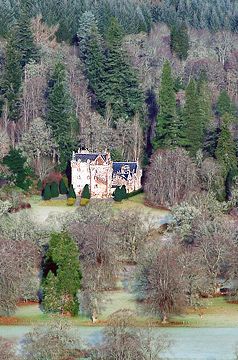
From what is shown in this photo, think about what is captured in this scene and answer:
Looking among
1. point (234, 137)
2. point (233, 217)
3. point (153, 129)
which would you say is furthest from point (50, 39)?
point (233, 217)

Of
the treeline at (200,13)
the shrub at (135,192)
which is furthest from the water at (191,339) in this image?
the treeline at (200,13)

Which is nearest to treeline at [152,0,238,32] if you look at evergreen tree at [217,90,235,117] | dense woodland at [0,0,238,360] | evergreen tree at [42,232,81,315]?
dense woodland at [0,0,238,360]

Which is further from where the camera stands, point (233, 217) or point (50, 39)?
point (50, 39)

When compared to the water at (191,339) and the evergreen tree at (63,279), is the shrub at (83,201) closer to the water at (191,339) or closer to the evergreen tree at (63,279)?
the evergreen tree at (63,279)

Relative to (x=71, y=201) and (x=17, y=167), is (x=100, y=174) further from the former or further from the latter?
(x=17, y=167)

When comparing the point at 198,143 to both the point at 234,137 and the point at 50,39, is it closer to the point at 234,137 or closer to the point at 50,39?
the point at 234,137

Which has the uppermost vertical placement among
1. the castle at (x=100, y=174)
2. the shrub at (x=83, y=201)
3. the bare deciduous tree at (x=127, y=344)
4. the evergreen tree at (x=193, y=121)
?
the evergreen tree at (x=193, y=121)

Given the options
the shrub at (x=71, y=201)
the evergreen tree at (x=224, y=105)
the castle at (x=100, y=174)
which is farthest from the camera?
the evergreen tree at (x=224, y=105)
